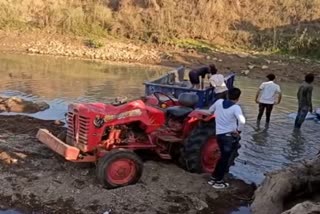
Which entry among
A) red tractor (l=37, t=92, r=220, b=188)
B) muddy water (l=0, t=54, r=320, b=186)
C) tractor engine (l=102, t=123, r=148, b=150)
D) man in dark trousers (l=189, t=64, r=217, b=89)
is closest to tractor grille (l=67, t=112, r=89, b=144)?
red tractor (l=37, t=92, r=220, b=188)

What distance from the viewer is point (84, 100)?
1521 centimetres

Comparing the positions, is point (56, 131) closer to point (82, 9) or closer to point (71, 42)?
point (71, 42)

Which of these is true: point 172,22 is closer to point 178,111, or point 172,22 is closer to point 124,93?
point 124,93

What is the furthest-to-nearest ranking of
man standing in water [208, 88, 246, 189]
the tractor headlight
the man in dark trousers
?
the man in dark trousers
man standing in water [208, 88, 246, 189]
the tractor headlight

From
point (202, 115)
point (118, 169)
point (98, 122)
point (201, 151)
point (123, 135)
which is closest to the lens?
point (118, 169)

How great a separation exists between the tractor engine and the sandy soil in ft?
1.62

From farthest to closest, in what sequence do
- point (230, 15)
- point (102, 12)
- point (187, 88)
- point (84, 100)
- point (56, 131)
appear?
point (230, 15) < point (102, 12) < point (84, 100) < point (187, 88) < point (56, 131)

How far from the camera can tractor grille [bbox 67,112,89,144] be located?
24.9ft

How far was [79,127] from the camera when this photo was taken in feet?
25.3

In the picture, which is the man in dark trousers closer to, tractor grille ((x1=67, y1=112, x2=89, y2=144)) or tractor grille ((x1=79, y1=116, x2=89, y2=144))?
tractor grille ((x1=67, y1=112, x2=89, y2=144))

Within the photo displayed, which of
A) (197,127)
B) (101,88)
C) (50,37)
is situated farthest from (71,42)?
(197,127)

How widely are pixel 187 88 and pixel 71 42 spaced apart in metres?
17.8

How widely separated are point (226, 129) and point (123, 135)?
153 cm

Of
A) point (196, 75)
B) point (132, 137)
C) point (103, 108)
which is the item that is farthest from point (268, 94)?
point (103, 108)
